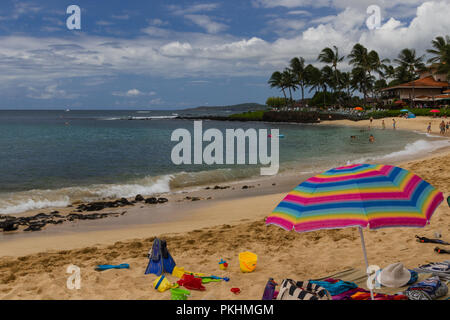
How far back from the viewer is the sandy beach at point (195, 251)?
6164 millimetres

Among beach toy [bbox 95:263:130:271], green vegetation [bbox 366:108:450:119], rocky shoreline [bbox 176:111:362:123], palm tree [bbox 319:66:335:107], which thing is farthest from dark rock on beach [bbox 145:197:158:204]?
palm tree [bbox 319:66:335:107]

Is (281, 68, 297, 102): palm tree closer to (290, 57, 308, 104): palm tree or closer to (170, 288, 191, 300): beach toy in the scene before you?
(290, 57, 308, 104): palm tree

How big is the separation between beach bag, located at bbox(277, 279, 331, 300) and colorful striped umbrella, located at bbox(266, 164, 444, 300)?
103cm

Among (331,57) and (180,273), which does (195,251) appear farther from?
(331,57)

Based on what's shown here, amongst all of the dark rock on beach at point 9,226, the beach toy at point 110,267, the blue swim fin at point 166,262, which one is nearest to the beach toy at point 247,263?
the blue swim fin at point 166,262

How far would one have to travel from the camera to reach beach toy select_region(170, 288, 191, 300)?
217 inches

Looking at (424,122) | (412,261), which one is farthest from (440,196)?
(424,122)

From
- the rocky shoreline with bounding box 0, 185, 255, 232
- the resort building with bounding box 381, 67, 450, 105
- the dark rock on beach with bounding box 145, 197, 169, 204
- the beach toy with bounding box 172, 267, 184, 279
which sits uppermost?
the resort building with bounding box 381, 67, 450, 105

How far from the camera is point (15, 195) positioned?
1678cm

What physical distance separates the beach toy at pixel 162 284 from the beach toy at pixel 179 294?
25 cm

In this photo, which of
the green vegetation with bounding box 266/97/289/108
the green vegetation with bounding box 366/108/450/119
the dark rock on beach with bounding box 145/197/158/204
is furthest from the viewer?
the green vegetation with bounding box 266/97/289/108
